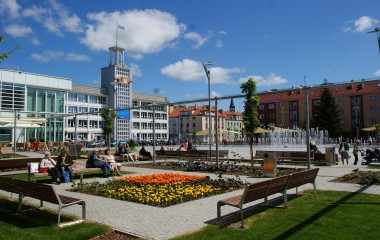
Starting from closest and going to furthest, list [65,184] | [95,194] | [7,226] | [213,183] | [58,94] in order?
[7,226]
[95,194]
[213,183]
[65,184]
[58,94]

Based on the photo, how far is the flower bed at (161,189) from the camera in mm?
9814

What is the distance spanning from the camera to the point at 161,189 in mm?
11180

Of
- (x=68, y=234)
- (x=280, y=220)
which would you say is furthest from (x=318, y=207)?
(x=68, y=234)

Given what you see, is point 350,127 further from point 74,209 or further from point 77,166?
point 74,209

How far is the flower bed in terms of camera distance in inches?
386

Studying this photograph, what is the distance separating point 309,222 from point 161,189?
5.35 metres

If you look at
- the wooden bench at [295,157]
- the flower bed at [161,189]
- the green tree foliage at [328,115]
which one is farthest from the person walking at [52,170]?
the green tree foliage at [328,115]

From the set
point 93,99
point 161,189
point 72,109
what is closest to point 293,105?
point 93,99

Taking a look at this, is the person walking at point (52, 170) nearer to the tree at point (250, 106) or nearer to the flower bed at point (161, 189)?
the flower bed at point (161, 189)

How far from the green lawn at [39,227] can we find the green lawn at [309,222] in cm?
194

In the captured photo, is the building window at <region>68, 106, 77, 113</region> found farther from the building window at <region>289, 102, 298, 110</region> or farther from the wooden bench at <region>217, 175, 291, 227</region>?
the wooden bench at <region>217, 175, 291, 227</region>

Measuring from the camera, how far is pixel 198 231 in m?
6.59

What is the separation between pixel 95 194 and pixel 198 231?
5.50 m

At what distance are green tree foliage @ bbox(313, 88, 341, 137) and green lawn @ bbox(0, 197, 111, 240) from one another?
2747 inches
